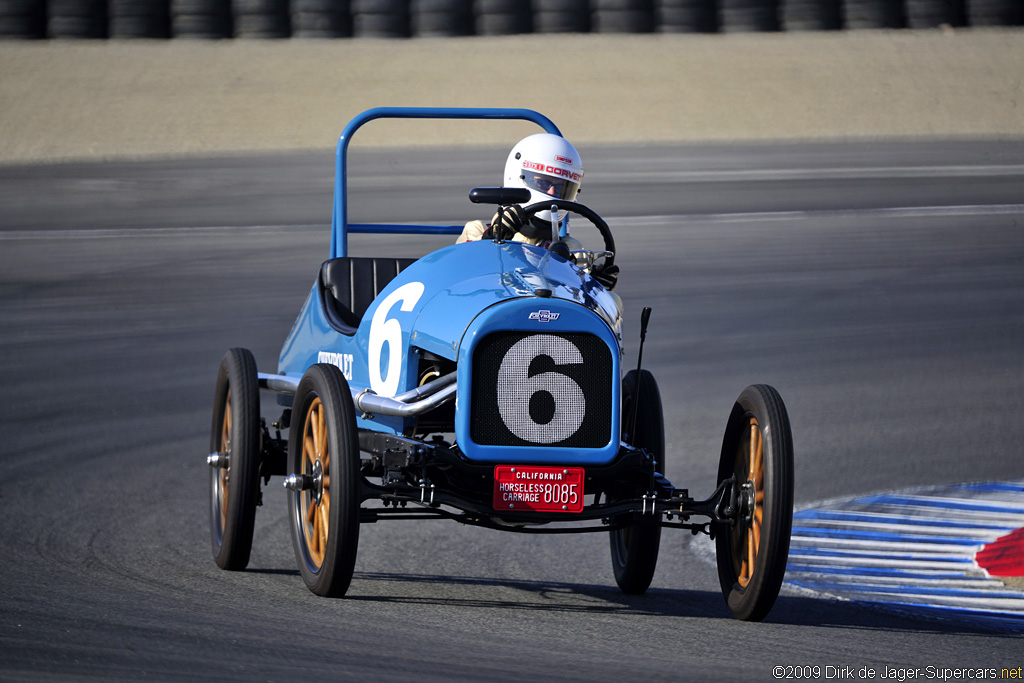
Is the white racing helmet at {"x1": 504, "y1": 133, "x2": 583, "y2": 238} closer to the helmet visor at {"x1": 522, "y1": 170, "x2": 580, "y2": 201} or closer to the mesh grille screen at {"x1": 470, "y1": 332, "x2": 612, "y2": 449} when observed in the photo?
the helmet visor at {"x1": 522, "y1": 170, "x2": 580, "y2": 201}

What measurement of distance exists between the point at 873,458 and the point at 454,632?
493 centimetres

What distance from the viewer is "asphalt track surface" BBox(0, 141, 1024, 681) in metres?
4.54

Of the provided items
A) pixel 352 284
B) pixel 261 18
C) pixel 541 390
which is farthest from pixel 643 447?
pixel 261 18

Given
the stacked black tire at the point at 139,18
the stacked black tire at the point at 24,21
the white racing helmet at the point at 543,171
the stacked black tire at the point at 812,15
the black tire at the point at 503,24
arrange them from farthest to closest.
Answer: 1. the black tire at the point at 503,24
2. the stacked black tire at the point at 139,18
3. the stacked black tire at the point at 24,21
4. the stacked black tire at the point at 812,15
5. the white racing helmet at the point at 543,171

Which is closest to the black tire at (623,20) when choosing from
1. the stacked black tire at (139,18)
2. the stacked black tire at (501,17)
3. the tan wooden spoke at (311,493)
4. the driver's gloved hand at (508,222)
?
the stacked black tire at (501,17)

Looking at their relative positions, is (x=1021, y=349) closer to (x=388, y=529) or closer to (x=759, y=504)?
(x=388, y=529)

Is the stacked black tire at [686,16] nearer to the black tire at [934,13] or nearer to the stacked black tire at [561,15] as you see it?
the stacked black tire at [561,15]

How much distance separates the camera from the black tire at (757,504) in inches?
189

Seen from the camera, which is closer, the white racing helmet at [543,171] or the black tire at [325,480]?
the black tire at [325,480]

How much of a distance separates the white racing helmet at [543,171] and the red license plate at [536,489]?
147 centimetres

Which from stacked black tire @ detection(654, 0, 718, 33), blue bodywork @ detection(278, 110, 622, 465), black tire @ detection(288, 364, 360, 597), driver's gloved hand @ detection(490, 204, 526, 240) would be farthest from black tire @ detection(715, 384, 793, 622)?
stacked black tire @ detection(654, 0, 718, 33)

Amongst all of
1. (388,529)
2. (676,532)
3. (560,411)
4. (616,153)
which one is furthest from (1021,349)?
(616,153)

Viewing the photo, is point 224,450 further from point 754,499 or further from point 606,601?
point 754,499

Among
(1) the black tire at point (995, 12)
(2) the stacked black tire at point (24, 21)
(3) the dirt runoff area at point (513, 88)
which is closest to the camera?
(3) the dirt runoff area at point (513, 88)
